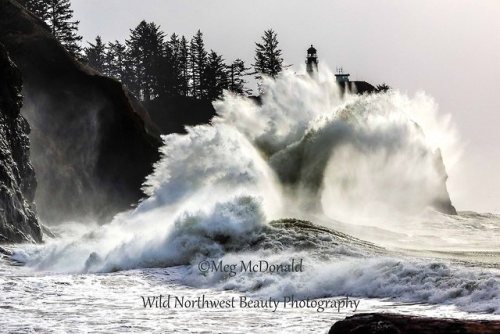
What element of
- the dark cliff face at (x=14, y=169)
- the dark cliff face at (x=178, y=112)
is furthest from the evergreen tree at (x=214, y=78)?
the dark cliff face at (x=14, y=169)

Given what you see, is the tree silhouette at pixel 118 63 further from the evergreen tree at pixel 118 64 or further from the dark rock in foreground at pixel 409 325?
the dark rock in foreground at pixel 409 325

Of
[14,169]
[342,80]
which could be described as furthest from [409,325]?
[342,80]

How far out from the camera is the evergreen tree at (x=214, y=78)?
73.9 m

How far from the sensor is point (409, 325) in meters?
5.30

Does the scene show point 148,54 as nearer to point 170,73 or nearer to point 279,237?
point 170,73

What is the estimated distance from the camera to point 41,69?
133 feet

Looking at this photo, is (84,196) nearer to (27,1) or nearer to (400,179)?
(400,179)

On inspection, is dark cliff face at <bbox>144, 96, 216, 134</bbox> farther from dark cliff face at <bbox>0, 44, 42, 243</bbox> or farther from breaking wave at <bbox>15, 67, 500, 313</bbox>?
dark cliff face at <bbox>0, 44, 42, 243</bbox>

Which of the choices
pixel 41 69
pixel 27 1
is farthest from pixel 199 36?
pixel 41 69

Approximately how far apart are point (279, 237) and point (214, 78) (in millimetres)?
58610

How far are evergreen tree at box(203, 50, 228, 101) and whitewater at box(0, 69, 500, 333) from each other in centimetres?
3790

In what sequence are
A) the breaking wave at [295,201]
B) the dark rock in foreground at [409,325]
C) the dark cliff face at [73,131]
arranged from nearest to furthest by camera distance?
1. the dark rock in foreground at [409,325]
2. the breaking wave at [295,201]
3. the dark cliff face at [73,131]

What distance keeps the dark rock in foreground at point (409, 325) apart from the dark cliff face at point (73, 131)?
35.7m

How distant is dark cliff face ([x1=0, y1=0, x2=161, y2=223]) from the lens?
129 ft
